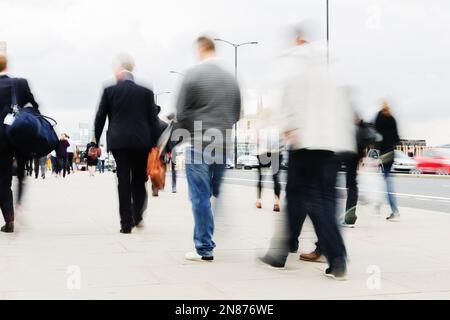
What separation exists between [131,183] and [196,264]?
7.98 feet

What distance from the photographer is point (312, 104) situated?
487cm

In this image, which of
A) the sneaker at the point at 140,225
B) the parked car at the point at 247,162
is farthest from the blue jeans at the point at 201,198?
the parked car at the point at 247,162

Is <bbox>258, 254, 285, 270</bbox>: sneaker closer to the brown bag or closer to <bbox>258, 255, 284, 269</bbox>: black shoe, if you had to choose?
<bbox>258, 255, 284, 269</bbox>: black shoe

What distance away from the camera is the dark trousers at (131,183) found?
24.0 feet

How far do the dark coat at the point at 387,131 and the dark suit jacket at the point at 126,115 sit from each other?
3357 millimetres

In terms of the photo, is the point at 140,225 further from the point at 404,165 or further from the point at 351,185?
the point at 404,165

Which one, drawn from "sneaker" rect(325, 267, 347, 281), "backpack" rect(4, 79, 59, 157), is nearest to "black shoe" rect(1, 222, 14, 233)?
"backpack" rect(4, 79, 59, 157)

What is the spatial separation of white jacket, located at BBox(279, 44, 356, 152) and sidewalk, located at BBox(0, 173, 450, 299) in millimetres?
1013

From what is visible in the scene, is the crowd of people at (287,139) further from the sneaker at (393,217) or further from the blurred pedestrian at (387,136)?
the sneaker at (393,217)

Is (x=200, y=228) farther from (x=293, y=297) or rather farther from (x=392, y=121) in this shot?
(x=392, y=121)

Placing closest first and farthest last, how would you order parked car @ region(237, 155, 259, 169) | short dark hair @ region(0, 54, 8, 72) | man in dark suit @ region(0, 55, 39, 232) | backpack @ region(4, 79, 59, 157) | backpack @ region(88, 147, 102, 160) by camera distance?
backpack @ region(4, 79, 59, 157) → man in dark suit @ region(0, 55, 39, 232) → short dark hair @ region(0, 54, 8, 72) → backpack @ region(88, 147, 102, 160) → parked car @ region(237, 155, 259, 169)

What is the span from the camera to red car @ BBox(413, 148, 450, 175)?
34.3m
